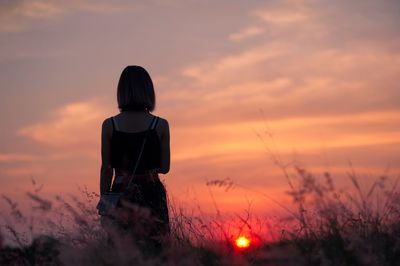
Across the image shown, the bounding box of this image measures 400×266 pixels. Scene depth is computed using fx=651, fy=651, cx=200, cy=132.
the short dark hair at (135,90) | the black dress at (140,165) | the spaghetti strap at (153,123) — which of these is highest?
the short dark hair at (135,90)

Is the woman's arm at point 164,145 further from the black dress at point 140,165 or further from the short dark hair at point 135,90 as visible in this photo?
the short dark hair at point 135,90

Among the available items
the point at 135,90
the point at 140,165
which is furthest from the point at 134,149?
the point at 135,90

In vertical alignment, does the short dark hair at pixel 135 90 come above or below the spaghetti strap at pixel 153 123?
above

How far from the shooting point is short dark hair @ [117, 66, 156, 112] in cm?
568

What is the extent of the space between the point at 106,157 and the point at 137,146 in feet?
1.00

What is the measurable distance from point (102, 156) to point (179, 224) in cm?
102

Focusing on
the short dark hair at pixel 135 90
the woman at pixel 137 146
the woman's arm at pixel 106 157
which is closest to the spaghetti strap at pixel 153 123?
the woman at pixel 137 146

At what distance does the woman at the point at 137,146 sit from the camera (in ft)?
18.6

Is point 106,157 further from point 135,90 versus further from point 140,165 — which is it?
point 135,90

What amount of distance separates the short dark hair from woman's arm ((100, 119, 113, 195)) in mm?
215

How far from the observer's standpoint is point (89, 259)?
397 centimetres

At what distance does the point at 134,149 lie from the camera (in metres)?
5.71

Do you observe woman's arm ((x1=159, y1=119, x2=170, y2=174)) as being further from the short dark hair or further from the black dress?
the short dark hair

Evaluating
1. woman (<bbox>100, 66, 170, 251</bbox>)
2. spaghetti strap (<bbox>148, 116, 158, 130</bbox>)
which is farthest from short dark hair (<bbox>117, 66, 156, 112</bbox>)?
spaghetti strap (<bbox>148, 116, 158, 130</bbox>)
